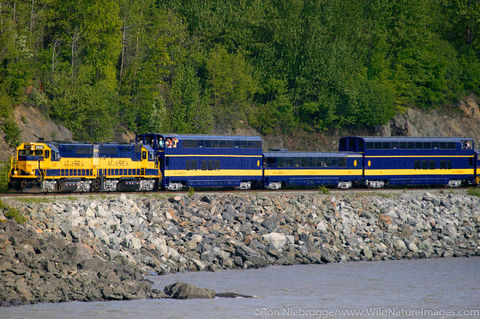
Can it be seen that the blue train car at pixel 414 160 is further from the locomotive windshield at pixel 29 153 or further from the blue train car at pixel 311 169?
the locomotive windshield at pixel 29 153

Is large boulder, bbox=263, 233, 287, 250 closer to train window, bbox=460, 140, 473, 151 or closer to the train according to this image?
the train

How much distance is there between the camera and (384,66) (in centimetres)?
10025

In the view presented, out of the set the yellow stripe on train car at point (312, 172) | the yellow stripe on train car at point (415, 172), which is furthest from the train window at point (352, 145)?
the yellow stripe on train car at point (312, 172)

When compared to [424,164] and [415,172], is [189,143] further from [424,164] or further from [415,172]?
[424,164]

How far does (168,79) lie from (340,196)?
132 ft

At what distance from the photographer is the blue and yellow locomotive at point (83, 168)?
46.9m

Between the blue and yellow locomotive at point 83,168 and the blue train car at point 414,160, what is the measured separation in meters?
20.3

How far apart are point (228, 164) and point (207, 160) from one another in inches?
75.9

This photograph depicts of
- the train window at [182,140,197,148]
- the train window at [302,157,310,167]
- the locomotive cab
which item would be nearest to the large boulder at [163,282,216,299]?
the locomotive cab

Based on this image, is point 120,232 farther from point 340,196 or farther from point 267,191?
point 340,196

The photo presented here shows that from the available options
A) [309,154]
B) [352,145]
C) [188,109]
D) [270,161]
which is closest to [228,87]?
[188,109]

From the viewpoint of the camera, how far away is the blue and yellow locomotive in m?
46.9

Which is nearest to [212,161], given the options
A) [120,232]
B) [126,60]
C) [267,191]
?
[267,191]

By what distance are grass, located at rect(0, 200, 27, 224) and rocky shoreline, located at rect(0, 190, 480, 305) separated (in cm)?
42
